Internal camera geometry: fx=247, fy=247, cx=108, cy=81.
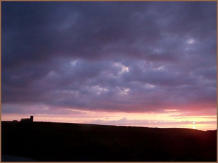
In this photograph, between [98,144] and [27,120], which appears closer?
[98,144]

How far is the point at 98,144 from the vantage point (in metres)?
27.8

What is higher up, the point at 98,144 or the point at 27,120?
the point at 27,120

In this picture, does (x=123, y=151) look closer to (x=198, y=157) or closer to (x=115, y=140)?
(x=115, y=140)

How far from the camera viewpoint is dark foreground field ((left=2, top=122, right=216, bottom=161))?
2427 cm

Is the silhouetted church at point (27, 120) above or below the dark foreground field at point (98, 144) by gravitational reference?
above

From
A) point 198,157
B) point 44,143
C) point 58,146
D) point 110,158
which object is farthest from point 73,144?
point 198,157

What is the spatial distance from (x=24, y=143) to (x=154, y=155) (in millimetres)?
15206

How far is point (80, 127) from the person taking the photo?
114 feet

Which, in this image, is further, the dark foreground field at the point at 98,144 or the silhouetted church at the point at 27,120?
the silhouetted church at the point at 27,120

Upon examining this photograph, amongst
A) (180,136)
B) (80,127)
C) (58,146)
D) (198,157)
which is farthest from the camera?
(80,127)

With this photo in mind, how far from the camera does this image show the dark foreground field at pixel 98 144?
2427 cm

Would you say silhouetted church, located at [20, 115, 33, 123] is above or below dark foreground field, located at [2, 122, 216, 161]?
above

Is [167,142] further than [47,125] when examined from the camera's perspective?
No

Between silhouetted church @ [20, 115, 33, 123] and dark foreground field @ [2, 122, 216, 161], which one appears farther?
silhouetted church @ [20, 115, 33, 123]
